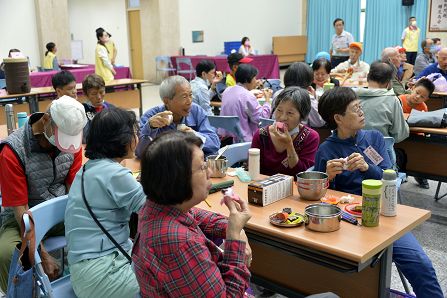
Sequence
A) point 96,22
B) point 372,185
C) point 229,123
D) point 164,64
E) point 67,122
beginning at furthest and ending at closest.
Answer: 1. point 96,22
2. point 164,64
3. point 229,123
4. point 67,122
5. point 372,185

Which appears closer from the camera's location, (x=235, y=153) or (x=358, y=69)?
(x=235, y=153)

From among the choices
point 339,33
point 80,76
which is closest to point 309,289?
point 80,76

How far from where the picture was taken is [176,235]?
131 centimetres

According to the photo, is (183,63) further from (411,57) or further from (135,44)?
(411,57)

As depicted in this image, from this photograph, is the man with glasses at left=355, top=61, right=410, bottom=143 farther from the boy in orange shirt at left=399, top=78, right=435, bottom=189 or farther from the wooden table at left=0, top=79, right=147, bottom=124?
the wooden table at left=0, top=79, right=147, bottom=124

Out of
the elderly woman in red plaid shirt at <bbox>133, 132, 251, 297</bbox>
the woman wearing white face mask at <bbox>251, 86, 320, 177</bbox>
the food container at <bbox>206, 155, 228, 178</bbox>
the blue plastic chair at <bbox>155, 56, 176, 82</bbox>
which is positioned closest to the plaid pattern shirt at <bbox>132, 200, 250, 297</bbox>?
the elderly woman in red plaid shirt at <bbox>133, 132, 251, 297</bbox>

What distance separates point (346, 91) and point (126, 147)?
1.16 m

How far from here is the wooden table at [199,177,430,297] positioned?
168cm

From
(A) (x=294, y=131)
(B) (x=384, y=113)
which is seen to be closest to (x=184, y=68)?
(B) (x=384, y=113)

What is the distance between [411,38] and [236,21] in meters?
5.07

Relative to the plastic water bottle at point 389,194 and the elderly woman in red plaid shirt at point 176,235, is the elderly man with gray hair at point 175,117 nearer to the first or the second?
the plastic water bottle at point 389,194

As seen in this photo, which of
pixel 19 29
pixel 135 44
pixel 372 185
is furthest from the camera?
pixel 135 44

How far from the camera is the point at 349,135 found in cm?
247

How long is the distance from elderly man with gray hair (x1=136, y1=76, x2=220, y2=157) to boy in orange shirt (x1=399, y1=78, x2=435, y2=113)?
1.93 m
